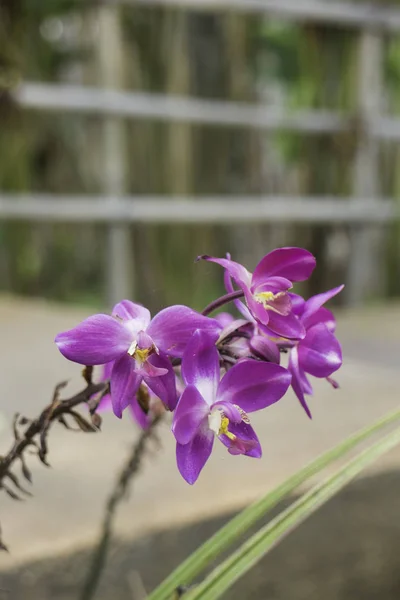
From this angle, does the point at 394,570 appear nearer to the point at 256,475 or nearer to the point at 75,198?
the point at 256,475

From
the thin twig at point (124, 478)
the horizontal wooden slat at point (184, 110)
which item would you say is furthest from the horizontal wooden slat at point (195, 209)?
the thin twig at point (124, 478)

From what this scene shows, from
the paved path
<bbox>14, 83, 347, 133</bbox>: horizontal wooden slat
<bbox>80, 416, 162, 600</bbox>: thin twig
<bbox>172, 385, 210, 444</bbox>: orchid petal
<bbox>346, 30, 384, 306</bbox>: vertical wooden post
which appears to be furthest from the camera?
<bbox>346, 30, 384, 306</bbox>: vertical wooden post

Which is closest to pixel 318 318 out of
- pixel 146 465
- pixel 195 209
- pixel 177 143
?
pixel 146 465

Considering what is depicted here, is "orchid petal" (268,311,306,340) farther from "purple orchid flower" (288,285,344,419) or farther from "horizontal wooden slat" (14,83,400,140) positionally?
"horizontal wooden slat" (14,83,400,140)

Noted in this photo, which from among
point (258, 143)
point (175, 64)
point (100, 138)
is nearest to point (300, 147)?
point (258, 143)

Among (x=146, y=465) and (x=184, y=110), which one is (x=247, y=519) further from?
(x=184, y=110)

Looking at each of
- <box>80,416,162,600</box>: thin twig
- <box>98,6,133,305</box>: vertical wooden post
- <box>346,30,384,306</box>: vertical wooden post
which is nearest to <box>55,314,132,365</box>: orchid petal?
<box>80,416,162,600</box>: thin twig
